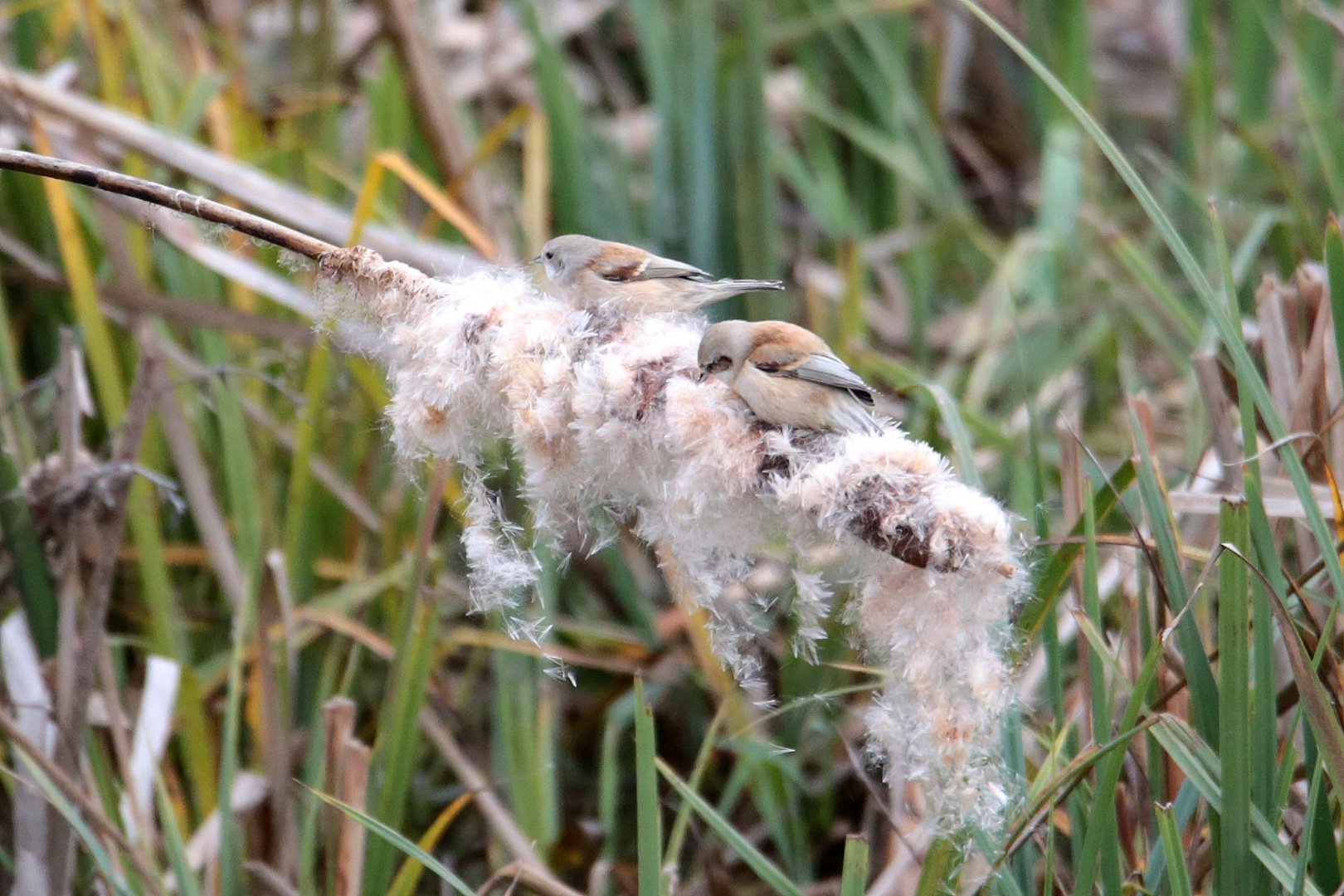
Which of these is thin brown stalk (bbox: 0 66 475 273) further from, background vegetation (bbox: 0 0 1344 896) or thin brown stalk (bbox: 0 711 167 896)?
thin brown stalk (bbox: 0 711 167 896)

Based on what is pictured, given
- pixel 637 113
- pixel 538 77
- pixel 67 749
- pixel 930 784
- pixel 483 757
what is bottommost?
pixel 483 757

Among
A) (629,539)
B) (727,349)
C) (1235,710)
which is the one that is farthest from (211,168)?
(1235,710)

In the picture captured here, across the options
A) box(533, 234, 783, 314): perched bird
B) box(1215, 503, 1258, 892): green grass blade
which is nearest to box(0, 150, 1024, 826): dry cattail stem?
box(1215, 503, 1258, 892): green grass blade

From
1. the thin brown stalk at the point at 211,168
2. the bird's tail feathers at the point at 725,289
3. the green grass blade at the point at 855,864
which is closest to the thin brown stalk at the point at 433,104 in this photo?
the thin brown stalk at the point at 211,168

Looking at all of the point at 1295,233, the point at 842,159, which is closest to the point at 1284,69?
the point at 842,159

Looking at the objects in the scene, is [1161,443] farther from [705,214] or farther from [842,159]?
[842,159]

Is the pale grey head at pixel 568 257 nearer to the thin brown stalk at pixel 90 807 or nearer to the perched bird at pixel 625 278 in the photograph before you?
the perched bird at pixel 625 278
